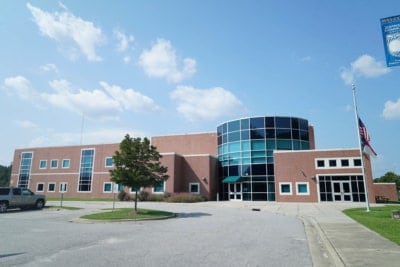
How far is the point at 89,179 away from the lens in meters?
51.9

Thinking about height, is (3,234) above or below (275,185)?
below

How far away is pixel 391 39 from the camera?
11133mm

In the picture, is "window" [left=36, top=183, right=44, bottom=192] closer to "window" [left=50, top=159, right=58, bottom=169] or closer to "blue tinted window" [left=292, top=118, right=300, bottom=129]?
"window" [left=50, top=159, right=58, bottom=169]

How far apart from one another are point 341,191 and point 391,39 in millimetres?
29243

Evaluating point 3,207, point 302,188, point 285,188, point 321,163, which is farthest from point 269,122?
point 3,207

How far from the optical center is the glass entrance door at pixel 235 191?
42875 millimetres

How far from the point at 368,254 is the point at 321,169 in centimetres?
3149

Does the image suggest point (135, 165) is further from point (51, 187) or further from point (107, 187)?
point (51, 187)

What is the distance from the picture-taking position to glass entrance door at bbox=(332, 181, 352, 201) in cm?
3653

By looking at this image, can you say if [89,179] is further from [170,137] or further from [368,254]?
[368,254]

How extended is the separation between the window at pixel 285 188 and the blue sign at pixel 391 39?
97.2 feet

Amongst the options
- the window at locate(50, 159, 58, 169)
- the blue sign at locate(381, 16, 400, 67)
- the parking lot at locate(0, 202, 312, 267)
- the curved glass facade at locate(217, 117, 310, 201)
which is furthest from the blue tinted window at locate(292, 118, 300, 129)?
the window at locate(50, 159, 58, 169)

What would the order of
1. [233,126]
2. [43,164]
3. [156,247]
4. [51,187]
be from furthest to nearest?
[43,164], [51,187], [233,126], [156,247]

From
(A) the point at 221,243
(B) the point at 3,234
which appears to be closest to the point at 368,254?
(A) the point at 221,243
